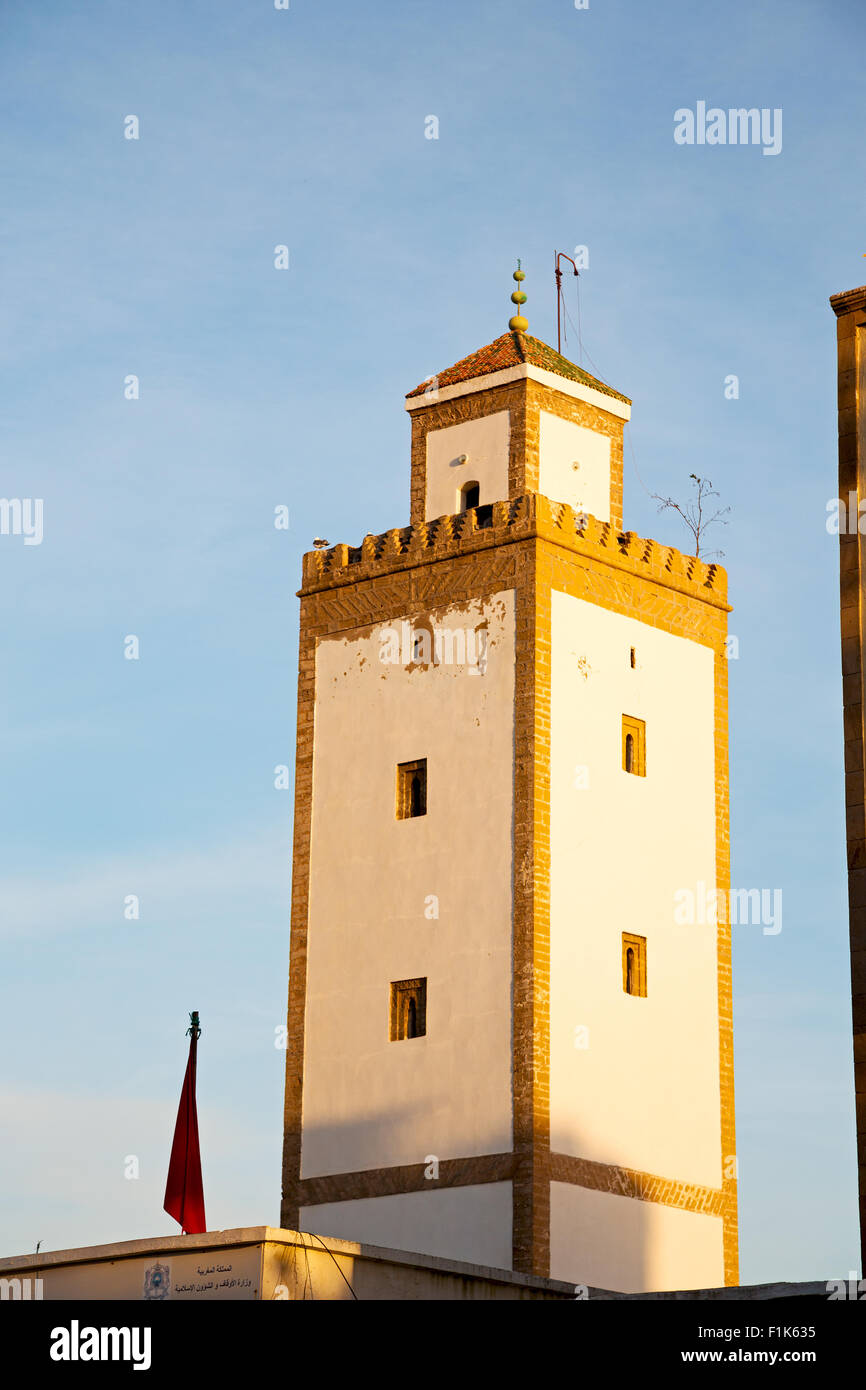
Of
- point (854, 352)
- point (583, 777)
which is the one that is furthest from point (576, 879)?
point (854, 352)

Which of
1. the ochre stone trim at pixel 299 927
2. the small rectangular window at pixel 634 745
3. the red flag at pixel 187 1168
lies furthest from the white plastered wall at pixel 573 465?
the red flag at pixel 187 1168

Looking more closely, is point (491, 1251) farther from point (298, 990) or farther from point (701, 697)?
point (701, 697)

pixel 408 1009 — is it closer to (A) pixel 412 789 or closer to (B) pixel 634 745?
(A) pixel 412 789

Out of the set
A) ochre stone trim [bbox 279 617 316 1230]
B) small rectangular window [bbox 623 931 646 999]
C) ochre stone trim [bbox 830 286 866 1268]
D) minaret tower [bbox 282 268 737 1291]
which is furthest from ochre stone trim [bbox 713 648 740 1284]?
ochre stone trim [bbox 830 286 866 1268]

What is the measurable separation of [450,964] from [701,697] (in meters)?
6.70

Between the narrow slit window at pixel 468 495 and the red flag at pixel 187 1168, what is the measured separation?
9693mm

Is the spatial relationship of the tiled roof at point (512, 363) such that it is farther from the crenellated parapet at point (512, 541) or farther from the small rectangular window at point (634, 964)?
the small rectangular window at point (634, 964)

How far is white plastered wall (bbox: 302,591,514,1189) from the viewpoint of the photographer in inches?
1516

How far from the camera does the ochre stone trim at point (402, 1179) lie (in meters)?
37.6

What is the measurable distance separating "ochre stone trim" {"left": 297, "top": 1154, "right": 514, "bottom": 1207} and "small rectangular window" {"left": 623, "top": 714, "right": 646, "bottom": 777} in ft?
22.5

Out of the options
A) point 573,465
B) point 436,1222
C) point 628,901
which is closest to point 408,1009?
point 436,1222

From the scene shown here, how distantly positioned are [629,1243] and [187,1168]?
22.1 feet

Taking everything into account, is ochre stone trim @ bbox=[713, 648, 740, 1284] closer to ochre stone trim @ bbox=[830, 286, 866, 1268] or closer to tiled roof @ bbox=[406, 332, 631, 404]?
tiled roof @ bbox=[406, 332, 631, 404]

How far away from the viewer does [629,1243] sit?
3834 centimetres
